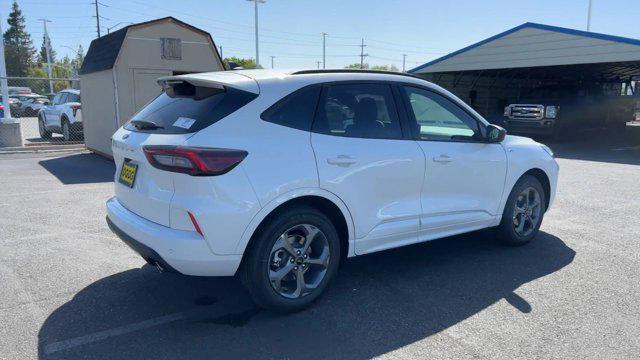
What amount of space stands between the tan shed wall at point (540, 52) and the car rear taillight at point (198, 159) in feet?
56.3

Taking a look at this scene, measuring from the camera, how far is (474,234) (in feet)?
19.2

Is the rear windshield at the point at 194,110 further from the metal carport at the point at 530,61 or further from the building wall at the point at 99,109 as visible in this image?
the metal carport at the point at 530,61

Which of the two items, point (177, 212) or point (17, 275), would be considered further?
point (17, 275)

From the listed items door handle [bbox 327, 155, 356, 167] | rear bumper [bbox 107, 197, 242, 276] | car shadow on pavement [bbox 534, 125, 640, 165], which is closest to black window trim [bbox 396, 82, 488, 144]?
door handle [bbox 327, 155, 356, 167]

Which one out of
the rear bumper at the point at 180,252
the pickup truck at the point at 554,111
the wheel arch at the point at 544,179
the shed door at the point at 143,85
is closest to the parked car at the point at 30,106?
the shed door at the point at 143,85

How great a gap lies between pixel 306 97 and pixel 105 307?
2.22m

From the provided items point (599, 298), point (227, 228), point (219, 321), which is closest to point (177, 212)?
point (227, 228)

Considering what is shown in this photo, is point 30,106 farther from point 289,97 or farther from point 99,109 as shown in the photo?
point 289,97

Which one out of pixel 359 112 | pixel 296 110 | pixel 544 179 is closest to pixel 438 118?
pixel 359 112

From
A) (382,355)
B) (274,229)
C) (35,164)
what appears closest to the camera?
(382,355)

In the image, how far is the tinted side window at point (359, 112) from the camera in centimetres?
374

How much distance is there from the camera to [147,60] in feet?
36.2

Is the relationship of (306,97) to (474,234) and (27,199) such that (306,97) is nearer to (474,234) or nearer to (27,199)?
(474,234)

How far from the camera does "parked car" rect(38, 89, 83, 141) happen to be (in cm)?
1420
